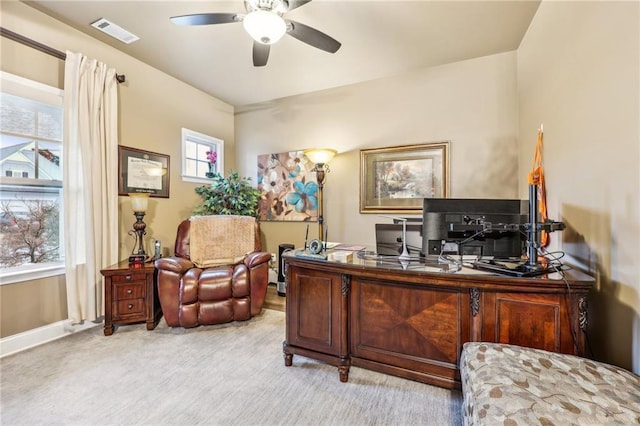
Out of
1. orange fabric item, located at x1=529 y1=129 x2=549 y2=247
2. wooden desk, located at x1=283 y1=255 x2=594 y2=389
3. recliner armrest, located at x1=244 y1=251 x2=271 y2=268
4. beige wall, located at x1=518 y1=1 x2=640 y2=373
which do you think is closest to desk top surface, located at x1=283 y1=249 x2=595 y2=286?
wooden desk, located at x1=283 y1=255 x2=594 y2=389

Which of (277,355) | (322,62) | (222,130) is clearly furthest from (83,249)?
(322,62)

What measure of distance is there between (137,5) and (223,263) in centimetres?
260

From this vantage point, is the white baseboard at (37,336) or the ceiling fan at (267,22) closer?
the ceiling fan at (267,22)

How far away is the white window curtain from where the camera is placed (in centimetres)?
255

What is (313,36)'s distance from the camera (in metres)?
2.14

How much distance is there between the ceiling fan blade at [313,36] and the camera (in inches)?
80.9

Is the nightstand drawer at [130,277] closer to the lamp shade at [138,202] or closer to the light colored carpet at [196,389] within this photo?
the light colored carpet at [196,389]

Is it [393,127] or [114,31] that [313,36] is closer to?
[393,127]

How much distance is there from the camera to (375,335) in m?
1.89

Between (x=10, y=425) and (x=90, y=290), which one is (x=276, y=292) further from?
(x=10, y=425)

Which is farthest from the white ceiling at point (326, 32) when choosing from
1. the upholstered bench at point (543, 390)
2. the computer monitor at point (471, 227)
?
the upholstered bench at point (543, 390)

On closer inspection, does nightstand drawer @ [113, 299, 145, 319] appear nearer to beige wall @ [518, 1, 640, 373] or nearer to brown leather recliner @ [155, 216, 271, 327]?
brown leather recliner @ [155, 216, 271, 327]

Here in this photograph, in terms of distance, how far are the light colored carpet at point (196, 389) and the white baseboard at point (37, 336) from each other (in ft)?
0.27

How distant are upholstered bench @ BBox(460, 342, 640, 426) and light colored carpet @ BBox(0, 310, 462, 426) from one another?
0.60 m
